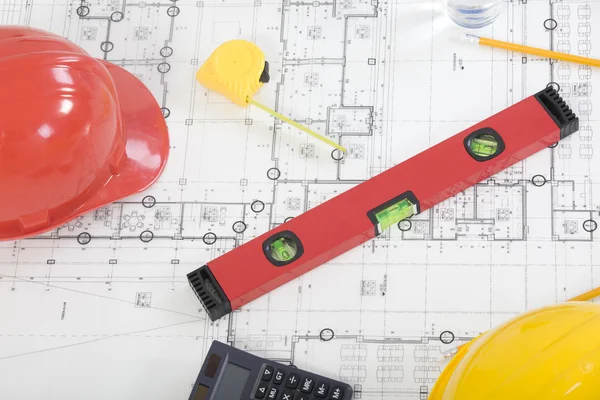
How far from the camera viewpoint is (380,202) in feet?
3.47

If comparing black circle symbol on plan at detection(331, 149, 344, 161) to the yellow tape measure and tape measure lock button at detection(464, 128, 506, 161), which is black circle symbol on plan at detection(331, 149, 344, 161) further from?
tape measure lock button at detection(464, 128, 506, 161)

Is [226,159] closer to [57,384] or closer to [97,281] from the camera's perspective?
[97,281]

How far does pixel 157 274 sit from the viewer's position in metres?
1.08

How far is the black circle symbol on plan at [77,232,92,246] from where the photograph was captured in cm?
110

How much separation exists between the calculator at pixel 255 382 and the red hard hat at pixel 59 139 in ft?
0.95

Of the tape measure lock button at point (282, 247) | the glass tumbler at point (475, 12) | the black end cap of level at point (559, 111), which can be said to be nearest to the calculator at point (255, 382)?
the tape measure lock button at point (282, 247)

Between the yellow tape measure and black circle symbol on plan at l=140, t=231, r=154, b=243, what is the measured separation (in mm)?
235

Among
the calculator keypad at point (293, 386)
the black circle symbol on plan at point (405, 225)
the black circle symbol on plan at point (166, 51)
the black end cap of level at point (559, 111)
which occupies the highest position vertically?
the black circle symbol on plan at point (166, 51)

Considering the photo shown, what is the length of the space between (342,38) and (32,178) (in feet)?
1.66

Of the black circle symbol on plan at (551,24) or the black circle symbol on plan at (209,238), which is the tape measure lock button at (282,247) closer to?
the black circle symbol on plan at (209,238)

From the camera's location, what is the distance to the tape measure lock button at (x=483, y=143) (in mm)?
1064

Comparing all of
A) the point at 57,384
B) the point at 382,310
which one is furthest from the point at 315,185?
the point at 57,384

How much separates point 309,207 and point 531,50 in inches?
15.8

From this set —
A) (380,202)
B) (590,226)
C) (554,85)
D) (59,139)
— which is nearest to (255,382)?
(380,202)
